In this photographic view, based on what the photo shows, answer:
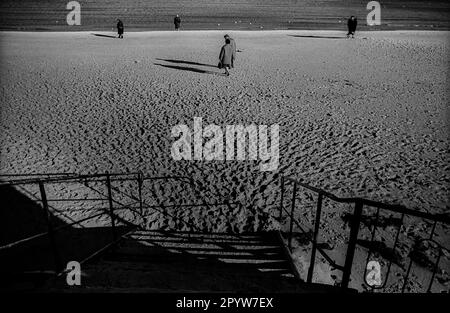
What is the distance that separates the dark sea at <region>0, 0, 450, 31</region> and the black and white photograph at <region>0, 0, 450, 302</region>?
15.8 metres

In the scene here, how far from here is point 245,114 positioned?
1074 cm

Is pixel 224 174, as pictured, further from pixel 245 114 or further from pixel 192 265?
pixel 245 114

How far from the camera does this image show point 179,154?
8383mm

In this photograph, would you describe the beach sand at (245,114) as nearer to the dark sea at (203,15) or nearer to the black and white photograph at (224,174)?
the black and white photograph at (224,174)

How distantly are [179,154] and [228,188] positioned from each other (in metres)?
2.11

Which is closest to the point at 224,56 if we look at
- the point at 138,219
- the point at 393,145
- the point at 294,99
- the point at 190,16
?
the point at 294,99

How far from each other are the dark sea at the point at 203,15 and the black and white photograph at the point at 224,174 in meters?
15.8

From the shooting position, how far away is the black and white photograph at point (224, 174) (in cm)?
368

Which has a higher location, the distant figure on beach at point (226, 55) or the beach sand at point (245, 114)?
the distant figure on beach at point (226, 55)

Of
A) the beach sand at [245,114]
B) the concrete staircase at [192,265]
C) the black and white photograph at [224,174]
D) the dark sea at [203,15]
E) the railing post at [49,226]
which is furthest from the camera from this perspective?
the dark sea at [203,15]

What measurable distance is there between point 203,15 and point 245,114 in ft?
114

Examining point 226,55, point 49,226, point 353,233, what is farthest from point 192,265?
point 226,55

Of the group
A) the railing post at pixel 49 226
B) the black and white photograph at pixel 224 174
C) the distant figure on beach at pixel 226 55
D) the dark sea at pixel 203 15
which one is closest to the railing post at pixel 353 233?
the black and white photograph at pixel 224 174
